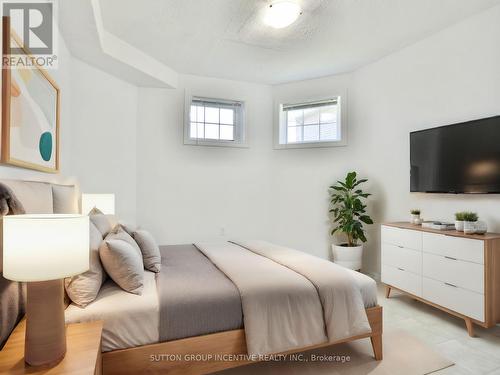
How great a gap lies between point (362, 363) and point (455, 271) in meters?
1.15

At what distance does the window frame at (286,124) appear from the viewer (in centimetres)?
418

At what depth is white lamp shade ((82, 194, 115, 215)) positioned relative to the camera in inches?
112

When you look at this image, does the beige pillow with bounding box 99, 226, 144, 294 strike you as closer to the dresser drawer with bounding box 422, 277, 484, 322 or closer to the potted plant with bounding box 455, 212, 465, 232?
the dresser drawer with bounding box 422, 277, 484, 322

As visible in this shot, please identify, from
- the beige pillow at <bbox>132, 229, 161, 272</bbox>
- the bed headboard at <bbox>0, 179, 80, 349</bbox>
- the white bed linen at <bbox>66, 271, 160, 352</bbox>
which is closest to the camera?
the bed headboard at <bbox>0, 179, 80, 349</bbox>

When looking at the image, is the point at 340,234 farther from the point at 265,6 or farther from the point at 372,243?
the point at 265,6

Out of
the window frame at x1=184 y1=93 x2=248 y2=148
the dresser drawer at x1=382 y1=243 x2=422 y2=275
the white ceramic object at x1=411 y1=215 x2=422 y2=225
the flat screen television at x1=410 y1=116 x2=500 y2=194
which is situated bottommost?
the dresser drawer at x1=382 y1=243 x2=422 y2=275

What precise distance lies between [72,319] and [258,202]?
Answer: 3271mm

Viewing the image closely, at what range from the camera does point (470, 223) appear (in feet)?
7.87

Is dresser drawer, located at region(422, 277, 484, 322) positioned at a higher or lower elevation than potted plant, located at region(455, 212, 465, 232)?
lower

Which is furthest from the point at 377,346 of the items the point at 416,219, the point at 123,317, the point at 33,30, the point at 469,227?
the point at 33,30

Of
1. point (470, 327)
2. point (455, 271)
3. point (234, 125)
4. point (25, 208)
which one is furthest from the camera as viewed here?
point (234, 125)

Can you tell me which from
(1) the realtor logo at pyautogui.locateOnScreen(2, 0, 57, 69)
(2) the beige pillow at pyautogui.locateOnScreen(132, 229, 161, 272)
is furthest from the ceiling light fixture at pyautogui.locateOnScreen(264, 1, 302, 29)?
(2) the beige pillow at pyautogui.locateOnScreen(132, 229, 161, 272)

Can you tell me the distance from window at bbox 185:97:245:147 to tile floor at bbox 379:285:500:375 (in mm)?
2938

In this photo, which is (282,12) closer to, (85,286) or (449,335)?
(85,286)
